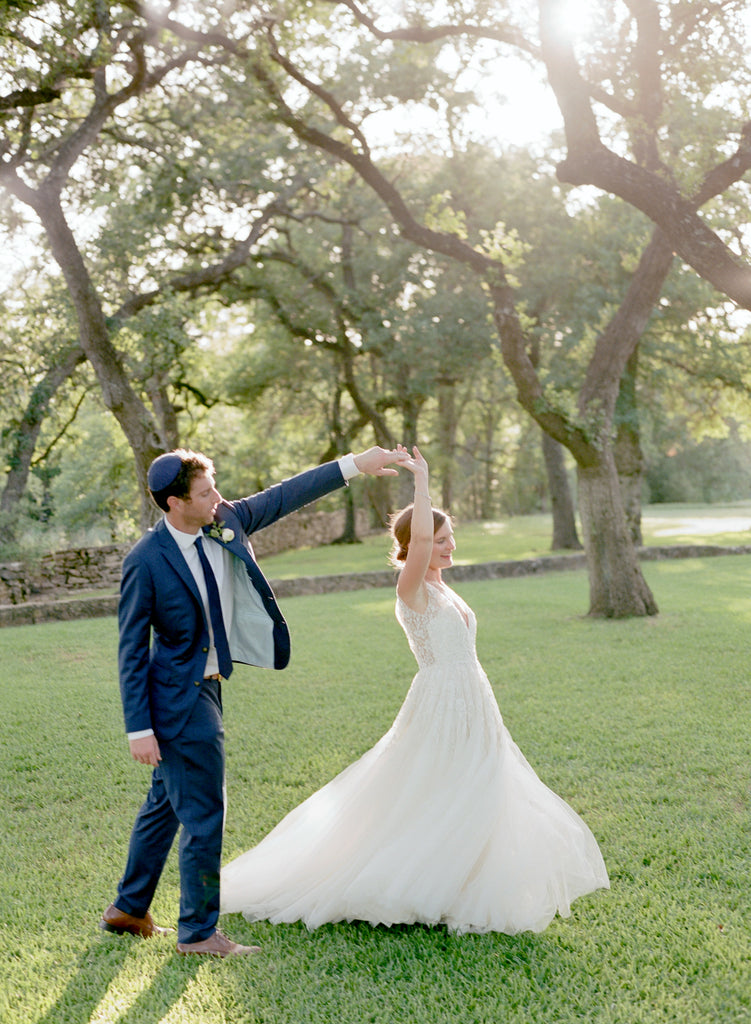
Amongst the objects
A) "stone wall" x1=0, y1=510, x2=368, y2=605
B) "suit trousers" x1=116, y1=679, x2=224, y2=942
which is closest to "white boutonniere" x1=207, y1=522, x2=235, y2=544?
"suit trousers" x1=116, y1=679, x2=224, y2=942

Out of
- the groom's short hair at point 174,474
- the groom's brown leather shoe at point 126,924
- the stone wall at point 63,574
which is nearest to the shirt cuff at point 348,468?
the groom's short hair at point 174,474

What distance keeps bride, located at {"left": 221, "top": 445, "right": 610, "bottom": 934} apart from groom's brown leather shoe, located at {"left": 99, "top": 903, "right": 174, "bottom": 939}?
352 millimetres

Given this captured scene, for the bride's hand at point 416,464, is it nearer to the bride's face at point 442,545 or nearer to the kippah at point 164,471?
the bride's face at point 442,545

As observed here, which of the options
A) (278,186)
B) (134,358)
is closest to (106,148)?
(134,358)

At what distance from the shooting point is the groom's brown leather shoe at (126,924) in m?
4.05

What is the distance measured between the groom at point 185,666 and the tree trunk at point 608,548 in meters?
9.12

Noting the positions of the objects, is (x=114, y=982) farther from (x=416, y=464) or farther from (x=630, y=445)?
(x=630, y=445)

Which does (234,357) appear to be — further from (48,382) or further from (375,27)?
(375,27)

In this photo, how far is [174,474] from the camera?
3.74 meters

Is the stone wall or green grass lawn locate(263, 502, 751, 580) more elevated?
the stone wall

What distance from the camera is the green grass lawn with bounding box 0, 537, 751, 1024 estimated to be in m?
3.46

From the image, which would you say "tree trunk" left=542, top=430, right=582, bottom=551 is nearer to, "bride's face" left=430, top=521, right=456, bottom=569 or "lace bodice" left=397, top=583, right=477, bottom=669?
"bride's face" left=430, top=521, right=456, bottom=569

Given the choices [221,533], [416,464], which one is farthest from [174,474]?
[416,464]

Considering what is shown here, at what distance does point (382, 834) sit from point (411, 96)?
2100 cm
